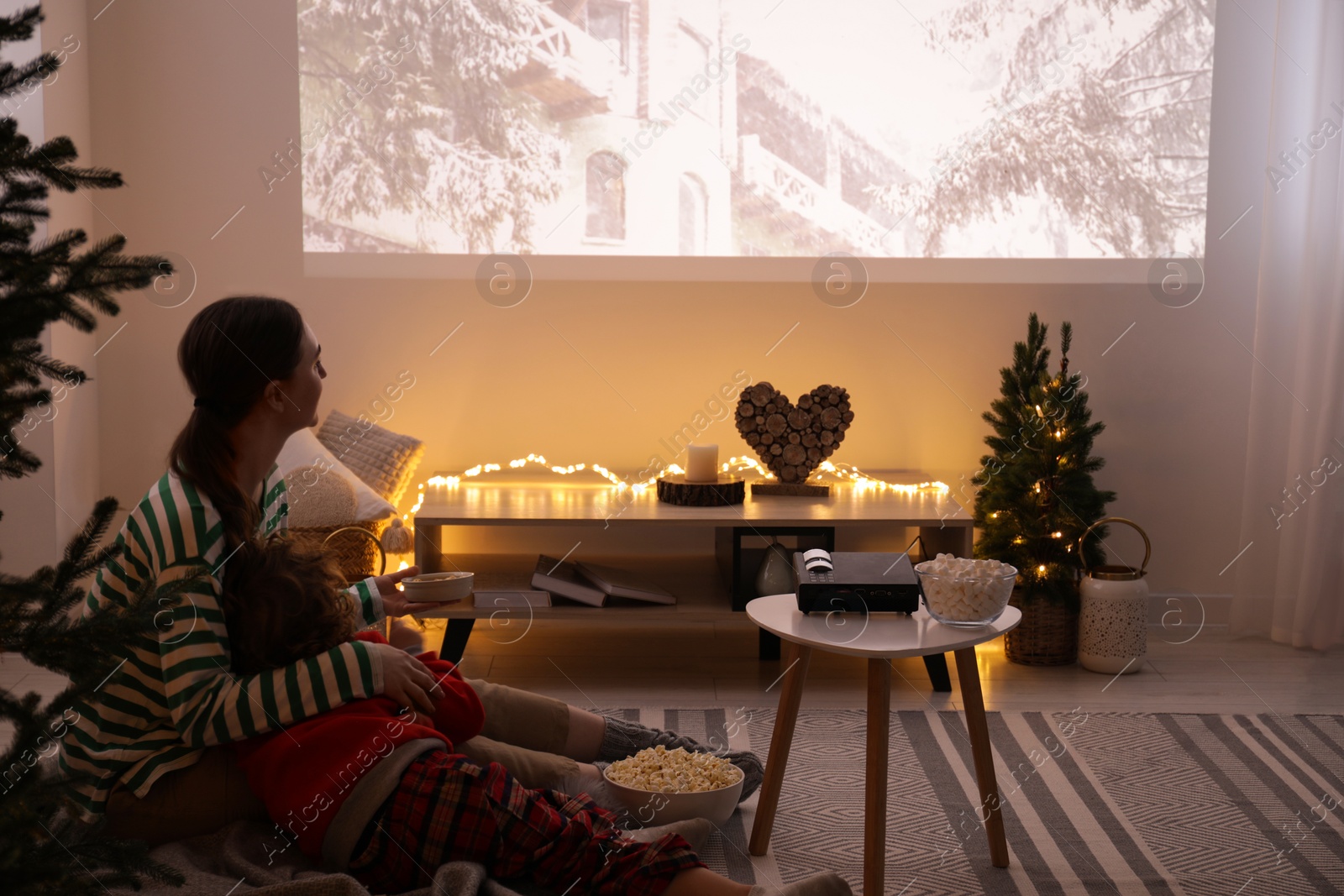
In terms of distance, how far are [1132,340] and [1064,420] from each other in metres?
0.55

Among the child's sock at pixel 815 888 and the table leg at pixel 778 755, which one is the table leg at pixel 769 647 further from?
the child's sock at pixel 815 888

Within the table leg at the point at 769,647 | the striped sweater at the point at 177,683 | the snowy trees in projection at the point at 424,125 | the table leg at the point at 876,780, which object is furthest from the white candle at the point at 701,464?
the striped sweater at the point at 177,683

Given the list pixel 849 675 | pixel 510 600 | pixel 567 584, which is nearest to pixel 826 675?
pixel 849 675

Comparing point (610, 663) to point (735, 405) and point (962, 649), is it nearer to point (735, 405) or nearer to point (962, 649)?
point (735, 405)

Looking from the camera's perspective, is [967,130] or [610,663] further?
[967,130]

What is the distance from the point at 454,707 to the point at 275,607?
327 mm

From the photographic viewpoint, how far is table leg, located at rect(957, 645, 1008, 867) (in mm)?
1868

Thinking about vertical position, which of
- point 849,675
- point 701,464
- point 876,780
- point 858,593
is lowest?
point 849,675

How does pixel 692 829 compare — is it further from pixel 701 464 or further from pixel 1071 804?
pixel 701 464

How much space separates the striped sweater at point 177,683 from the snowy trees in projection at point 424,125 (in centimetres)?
199

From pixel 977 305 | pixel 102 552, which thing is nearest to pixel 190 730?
pixel 102 552

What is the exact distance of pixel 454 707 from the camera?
1.71 m

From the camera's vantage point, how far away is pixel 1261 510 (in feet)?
10.8

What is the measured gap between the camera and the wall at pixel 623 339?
3.31 meters
